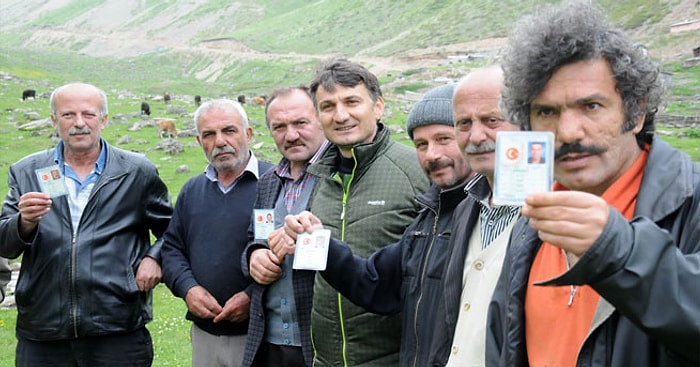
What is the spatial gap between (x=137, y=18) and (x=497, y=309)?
146768 millimetres

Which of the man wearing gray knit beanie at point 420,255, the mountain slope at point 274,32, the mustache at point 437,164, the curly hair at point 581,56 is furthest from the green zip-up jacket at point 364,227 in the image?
the mountain slope at point 274,32

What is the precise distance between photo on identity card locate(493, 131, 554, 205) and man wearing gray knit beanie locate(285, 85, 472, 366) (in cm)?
128

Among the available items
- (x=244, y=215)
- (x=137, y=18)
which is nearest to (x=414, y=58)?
(x=244, y=215)

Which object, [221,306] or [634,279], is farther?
[221,306]

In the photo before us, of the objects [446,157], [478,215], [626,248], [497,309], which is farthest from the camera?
[446,157]

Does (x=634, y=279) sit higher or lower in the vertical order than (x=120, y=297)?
higher

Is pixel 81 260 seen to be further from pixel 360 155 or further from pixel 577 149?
pixel 577 149

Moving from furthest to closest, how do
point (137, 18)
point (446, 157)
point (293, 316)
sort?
1. point (137, 18)
2. point (293, 316)
3. point (446, 157)

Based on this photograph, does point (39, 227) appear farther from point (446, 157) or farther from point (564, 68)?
point (564, 68)

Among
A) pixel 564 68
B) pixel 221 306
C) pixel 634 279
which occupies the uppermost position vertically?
pixel 564 68

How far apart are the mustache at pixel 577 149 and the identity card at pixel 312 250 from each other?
1652 mm

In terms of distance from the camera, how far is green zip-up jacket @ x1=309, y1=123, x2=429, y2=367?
13.5 feet

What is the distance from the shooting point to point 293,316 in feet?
15.4

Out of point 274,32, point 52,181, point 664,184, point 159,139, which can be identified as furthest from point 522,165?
point 274,32
